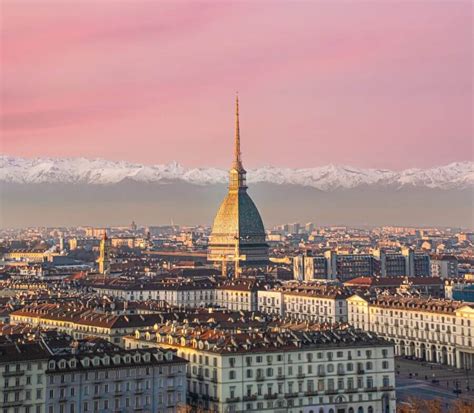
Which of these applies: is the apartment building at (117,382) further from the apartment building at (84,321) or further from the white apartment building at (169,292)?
the white apartment building at (169,292)

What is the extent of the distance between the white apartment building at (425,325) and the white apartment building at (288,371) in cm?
2476

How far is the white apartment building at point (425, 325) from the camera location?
316 feet

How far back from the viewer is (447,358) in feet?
320

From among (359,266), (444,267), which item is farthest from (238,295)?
(444,267)

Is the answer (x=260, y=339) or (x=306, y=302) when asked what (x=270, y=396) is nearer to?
(x=260, y=339)

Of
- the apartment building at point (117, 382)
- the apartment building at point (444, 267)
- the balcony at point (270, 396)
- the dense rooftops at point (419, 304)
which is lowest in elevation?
the balcony at point (270, 396)

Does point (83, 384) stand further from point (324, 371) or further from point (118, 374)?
point (324, 371)

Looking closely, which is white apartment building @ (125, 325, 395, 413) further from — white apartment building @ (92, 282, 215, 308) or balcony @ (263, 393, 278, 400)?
white apartment building @ (92, 282, 215, 308)

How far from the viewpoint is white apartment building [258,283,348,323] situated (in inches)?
4636

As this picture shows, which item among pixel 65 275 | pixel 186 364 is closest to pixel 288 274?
pixel 65 275

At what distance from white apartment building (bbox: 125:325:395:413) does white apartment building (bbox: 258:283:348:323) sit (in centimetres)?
4299

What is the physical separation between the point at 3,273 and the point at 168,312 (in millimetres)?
77491

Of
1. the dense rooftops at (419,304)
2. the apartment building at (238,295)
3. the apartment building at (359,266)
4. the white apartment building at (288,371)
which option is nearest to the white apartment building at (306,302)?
the apartment building at (238,295)

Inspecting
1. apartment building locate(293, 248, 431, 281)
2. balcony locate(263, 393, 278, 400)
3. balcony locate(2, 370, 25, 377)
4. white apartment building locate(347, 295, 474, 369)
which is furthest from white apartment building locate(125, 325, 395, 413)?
apartment building locate(293, 248, 431, 281)
